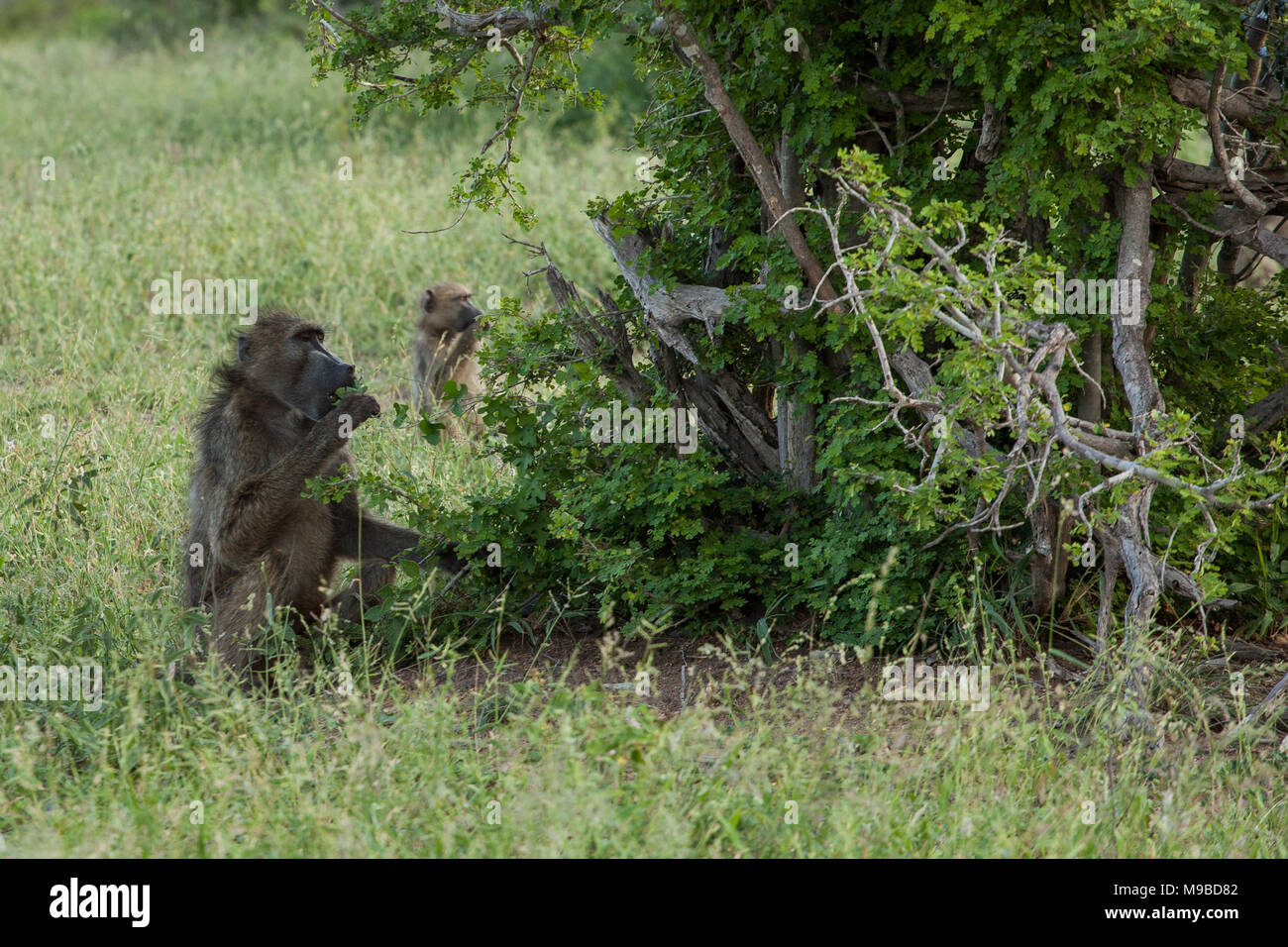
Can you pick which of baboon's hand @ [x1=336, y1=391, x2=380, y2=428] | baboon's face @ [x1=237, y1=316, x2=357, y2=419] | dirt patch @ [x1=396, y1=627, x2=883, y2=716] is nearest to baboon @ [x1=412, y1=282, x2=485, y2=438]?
baboon's face @ [x1=237, y1=316, x2=357, y2=419]

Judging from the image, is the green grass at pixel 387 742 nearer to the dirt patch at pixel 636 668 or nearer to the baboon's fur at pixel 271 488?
the dirt patch at pixel 636 668

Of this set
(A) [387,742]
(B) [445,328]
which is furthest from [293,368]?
(B) [445,328]

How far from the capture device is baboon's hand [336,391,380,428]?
464 centimetres

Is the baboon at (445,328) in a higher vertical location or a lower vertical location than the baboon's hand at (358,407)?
higher

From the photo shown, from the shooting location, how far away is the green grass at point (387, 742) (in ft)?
9.80

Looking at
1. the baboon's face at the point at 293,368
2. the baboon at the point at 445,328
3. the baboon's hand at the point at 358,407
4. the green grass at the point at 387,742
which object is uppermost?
the baboon at the point at 445,328

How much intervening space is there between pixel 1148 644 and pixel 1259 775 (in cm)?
48

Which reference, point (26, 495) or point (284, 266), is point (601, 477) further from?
point (284, 266)

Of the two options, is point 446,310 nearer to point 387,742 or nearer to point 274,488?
point 274,488

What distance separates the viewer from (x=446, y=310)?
807 cm

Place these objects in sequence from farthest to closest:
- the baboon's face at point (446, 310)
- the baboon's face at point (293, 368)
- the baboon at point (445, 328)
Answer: the baboon's face at point (446, 310) → the baboon at point (445, 328) → the baboon's face at point (293, 368)

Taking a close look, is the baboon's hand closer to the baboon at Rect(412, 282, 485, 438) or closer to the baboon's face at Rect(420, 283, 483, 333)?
the baboon at Rect(412, 282, 485, 438)

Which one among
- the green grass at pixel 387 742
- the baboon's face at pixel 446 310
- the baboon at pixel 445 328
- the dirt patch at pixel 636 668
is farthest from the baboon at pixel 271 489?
the baboon's face at pixel 446 310
